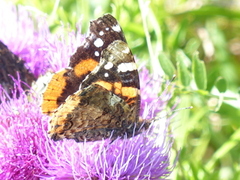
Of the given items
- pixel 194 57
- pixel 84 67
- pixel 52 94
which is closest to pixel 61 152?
pixel 52 94

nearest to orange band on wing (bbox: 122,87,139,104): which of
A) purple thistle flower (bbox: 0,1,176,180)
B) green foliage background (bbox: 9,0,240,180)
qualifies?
purple thistle flower (bbox: 0,1,176,180)

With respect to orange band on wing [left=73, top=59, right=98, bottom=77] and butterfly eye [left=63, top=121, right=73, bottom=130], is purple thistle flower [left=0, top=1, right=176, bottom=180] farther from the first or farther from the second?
orange band on wing [left=73, top=59, right=98, bottom=77]

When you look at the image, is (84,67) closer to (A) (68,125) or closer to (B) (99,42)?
(B) (99,42)

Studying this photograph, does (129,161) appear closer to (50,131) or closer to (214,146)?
(50,131)

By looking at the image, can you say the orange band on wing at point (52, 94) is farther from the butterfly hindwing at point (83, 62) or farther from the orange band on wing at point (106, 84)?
the orange band on wing at point (106, 84)

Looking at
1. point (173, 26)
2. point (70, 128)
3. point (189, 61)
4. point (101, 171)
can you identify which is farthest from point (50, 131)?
point (173, 26)

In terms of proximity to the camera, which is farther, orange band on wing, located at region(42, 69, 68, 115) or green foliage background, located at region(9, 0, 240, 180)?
green foliage background, located at region(9, 0, 240, 180)

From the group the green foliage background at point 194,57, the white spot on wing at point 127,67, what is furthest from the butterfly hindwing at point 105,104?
the green foliage background at point 194,57
